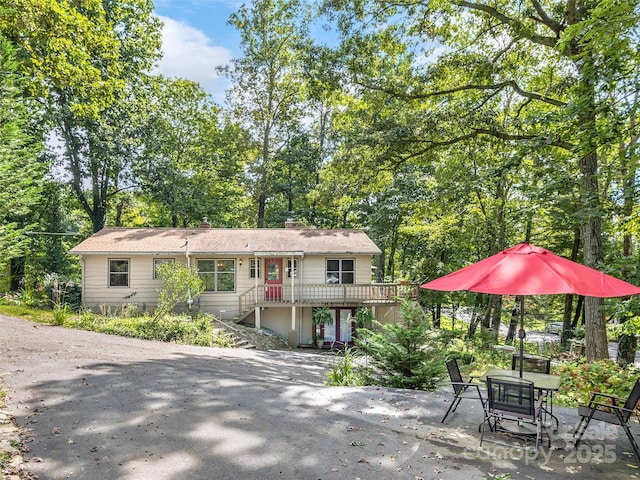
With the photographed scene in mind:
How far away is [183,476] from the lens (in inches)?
151

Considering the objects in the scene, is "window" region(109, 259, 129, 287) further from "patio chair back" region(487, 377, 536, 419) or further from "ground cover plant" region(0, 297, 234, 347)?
"patio chair back" region(487, 377, 536, 419)

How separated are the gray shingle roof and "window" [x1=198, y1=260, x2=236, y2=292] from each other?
779mm

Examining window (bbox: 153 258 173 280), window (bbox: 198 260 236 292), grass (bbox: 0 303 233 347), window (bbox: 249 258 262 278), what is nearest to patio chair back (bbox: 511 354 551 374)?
grass (bbox: 0 303 233 347)

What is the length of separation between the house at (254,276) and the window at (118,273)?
0.04 meters

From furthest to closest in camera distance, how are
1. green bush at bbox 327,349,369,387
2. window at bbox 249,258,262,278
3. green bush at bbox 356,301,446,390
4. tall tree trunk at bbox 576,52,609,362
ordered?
window at bbox 249,258,262,278 < tall tree trunk at bbox 576,52,609,362 < green bush at bbox 327,349,369,387 < green bush at bbox 356,301,446,390

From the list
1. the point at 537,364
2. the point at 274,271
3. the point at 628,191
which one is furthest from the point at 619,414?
the point at 274,271

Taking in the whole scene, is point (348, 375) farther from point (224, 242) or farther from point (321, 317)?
point (224, 242)

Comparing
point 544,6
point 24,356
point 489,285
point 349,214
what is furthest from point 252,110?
point 489,285

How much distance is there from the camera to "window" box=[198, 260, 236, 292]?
57.9ft

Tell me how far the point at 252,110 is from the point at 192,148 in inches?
185

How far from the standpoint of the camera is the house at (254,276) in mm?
16875

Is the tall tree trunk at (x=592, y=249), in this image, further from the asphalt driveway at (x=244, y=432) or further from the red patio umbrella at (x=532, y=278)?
the red patio umbrella at (x=532, y=278)

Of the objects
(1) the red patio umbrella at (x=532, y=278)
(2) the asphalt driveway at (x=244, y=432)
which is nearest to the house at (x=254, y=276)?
(2) the asphalt driveway at (x=244, y=432)

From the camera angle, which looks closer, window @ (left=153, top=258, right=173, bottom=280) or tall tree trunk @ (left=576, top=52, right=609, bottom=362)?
tall tree trunk @ (left=576, top=52, right=609, bottom=362)
